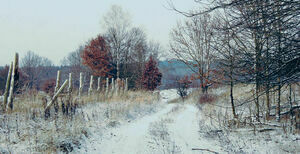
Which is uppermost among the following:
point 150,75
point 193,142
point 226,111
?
point 150,75

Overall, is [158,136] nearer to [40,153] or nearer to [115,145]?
[115,145]

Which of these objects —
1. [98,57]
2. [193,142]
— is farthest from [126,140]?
[98,57]

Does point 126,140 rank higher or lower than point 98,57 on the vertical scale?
lower

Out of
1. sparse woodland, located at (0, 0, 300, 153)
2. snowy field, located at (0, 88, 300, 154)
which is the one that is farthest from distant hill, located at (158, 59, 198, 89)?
snowy field, located at (0, 88, 300, 154)

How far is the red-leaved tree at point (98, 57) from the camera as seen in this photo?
1109 inches

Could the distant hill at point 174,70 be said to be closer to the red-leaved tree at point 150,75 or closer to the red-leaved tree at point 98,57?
the red-leaved tree at point 150,75

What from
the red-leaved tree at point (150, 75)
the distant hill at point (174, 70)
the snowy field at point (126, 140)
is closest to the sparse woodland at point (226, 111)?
the snowy field at point (126, 140)

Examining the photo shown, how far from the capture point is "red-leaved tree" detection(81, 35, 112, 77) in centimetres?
2816

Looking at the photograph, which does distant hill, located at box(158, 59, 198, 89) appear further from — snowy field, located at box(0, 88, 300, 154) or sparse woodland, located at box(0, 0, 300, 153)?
snowy field, located at box(0, 88, 300, 154)

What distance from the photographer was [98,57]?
28.0 metres

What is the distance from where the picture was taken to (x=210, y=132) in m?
6.02

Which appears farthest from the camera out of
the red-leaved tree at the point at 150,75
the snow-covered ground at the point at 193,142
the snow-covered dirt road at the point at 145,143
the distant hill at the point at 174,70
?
the red-leaved tree at the point at 150,75

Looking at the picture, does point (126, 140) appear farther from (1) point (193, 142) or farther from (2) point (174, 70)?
(2) point (174, 70)

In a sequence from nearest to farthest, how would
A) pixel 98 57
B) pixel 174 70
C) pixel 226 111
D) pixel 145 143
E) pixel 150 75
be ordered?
pixel 145 143, pixel 226 111, pixel 98 57, pixel 150 75, pixel 174 70
